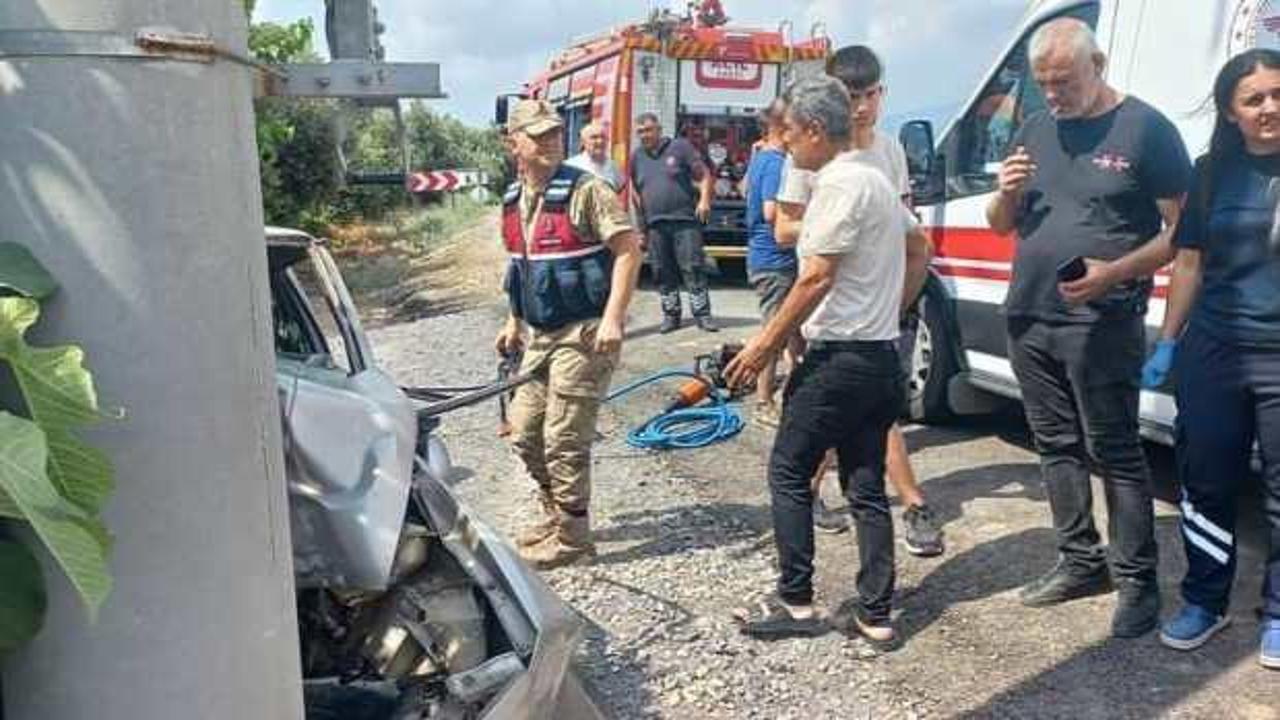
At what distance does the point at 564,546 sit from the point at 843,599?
3.66 feet

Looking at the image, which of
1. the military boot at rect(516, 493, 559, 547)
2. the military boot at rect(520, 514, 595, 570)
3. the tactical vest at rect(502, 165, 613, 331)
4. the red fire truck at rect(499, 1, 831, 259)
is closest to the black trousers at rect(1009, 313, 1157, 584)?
the tactical vest at rect(502, 165, 613, 331)

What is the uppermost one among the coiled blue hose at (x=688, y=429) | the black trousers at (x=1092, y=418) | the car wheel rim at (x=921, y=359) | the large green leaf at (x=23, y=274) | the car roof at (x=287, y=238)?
the large green leaf at (x=23, y=274)

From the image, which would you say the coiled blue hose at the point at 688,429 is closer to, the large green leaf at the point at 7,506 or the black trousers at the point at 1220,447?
the black trousers at the point at 1220,447

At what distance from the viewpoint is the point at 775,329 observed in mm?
3428

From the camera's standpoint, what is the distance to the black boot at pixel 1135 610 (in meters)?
3.66

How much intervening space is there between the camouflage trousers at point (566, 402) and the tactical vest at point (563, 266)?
0.23 feet

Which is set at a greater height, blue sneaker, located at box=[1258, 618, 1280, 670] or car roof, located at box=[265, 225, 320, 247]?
car roof, located at box=[265, 225, 320, 247]

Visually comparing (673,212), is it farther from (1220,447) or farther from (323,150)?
(323,150)

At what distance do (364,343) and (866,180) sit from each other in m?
1.56

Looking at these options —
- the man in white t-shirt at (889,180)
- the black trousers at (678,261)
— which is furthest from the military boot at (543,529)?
the black trousers at (678,261)

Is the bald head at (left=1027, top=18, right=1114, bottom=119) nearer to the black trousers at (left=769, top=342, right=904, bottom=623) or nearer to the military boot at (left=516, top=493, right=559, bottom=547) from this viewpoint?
the black trousers at (left=769, top=342, right=904, bottom=623)

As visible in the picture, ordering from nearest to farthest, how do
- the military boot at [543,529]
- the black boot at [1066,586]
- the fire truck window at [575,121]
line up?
the black boot at [1066,586], the military boot at [543,529], the fire truck window at [575,121]

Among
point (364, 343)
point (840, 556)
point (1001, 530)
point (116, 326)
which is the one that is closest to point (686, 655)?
point (840, 556)

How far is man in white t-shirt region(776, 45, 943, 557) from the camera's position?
4.13m
